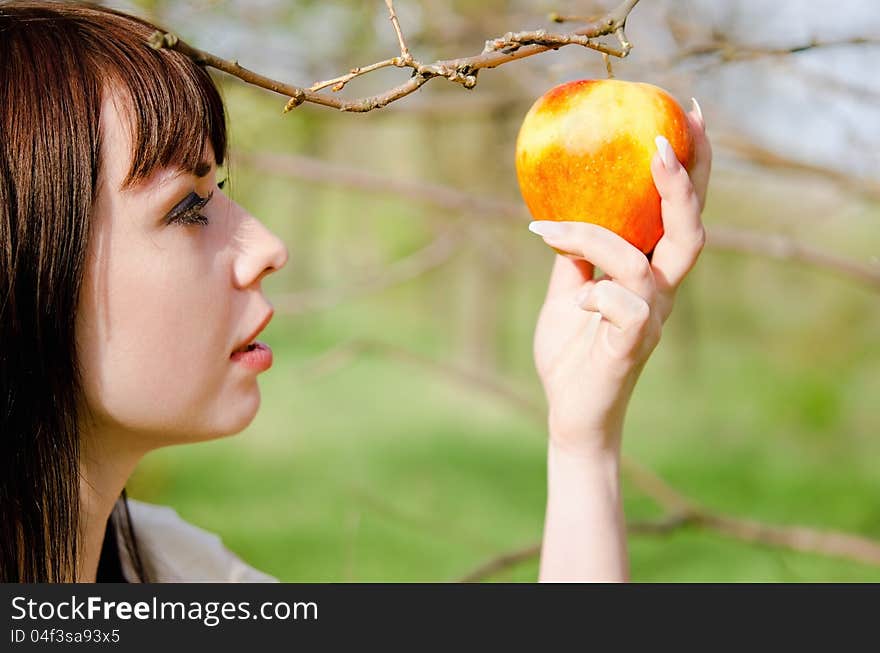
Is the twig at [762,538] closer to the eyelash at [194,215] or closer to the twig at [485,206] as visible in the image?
the twig at [485,206]

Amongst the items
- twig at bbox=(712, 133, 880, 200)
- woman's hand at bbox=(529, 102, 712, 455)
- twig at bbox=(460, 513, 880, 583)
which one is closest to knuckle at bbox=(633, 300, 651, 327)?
woman's hand at bbox=(529, 102, 712, 455)

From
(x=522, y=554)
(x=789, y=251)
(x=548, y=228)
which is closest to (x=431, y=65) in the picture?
(x=548, y=228)

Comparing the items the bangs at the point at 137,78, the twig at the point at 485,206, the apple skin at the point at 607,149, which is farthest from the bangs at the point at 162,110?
the twig at the point at 485,206

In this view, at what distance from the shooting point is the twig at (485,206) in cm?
183

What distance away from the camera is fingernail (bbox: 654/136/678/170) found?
96cm

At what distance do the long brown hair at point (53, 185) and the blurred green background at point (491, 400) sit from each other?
509 millimetres

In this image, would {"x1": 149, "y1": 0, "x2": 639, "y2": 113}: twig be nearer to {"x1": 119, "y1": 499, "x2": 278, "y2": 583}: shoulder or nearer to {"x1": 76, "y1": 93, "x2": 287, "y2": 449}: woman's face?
{"x1": 76, "y1": 93, "x2": 287, "y2": 449}: woman's face

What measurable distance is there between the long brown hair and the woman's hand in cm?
41

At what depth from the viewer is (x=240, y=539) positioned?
440 centimetres

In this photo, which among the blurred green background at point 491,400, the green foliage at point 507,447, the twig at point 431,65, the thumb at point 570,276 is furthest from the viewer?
the green foliage at point 507,447

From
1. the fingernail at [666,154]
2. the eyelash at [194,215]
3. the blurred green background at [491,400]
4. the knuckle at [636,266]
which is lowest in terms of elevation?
the knuckle at [636,266]

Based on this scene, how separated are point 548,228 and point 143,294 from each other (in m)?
0.43

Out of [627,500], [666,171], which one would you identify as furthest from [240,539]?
[666,171]

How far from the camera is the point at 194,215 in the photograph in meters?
1.07
